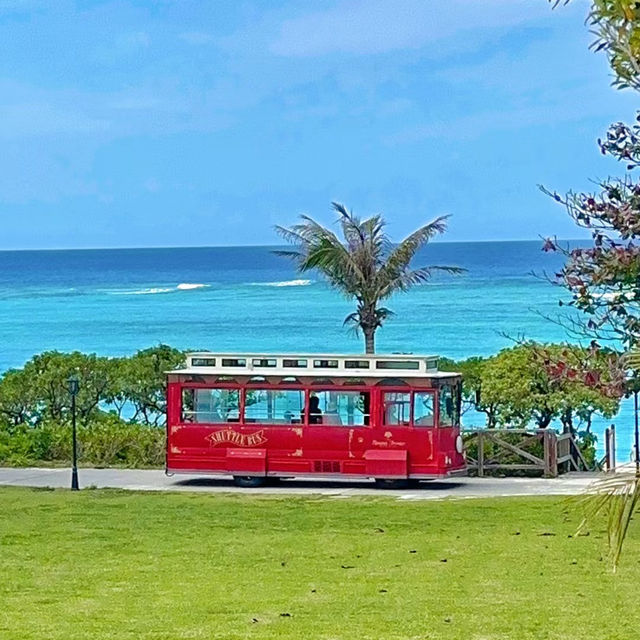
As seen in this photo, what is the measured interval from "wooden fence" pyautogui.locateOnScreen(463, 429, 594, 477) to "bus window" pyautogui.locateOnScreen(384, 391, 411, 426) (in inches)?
78.2

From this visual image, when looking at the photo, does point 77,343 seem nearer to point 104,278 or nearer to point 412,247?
point 412,247

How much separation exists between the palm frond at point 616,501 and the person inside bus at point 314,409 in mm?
16260

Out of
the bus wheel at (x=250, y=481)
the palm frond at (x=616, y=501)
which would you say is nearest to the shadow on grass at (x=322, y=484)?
the bus wheel at (x=250, y=481)

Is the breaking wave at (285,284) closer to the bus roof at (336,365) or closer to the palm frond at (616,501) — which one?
the bus roof at (336,365)

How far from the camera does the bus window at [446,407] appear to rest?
64.1 feet

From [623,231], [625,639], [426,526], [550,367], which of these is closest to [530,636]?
[625,639]

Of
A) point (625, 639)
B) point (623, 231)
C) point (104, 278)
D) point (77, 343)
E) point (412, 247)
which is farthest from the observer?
point (104, 278)

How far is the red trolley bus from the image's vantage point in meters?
19.5

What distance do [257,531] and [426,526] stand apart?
202 centimetres

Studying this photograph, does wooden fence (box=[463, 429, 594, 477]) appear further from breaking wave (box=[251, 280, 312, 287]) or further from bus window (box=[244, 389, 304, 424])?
breaking wave (box=[251, 280, 312, 287])

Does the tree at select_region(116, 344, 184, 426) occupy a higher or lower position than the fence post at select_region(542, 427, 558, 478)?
higher

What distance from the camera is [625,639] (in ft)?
28.4

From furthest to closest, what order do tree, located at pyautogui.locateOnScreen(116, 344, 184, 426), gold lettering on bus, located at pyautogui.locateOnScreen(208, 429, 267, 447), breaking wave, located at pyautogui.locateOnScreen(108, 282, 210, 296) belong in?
breaking wave, located at pyautogui.locateOnScreen(108, 282, 210, 296)
tree, located at pyautogui.locateOnScreen(116, 344, 184, 426)
gold lettering on bus, located at pyautogui.locateOnScreen(208, 429, 267, 447)

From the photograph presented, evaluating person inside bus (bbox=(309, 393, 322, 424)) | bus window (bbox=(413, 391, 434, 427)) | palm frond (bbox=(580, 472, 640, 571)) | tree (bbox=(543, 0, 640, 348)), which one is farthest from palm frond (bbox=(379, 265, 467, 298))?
palm frond (bbox=(580, 472, 640, 571))
